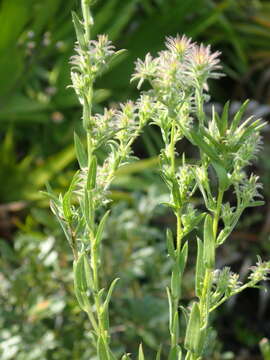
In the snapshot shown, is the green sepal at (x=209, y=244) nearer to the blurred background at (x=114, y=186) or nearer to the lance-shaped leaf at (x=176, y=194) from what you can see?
the lance-shaped leaf at (x=176, y=194)

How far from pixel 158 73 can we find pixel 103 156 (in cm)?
169

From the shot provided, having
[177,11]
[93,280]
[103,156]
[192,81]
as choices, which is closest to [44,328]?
[103,156]

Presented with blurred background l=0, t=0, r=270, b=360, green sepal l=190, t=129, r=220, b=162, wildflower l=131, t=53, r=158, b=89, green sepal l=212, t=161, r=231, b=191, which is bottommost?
blurred background l=0, t=0, r=270, b=360

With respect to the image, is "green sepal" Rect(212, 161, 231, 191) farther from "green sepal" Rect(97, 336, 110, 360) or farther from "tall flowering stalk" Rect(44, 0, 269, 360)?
"green sepal" Rect(97, 336, 110, 360)

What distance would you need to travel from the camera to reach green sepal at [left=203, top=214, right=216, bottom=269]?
699 millimetres

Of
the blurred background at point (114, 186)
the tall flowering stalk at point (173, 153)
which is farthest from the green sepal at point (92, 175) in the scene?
the blurred background at point (114, 186)

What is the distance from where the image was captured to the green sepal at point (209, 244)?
699 millimetres

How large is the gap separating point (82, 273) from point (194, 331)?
0.12 metres

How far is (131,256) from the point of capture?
179 centimetres

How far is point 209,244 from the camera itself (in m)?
0.71

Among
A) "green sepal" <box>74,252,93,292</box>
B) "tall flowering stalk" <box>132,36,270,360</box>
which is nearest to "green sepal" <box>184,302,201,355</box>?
"tall flowering stalk" <box>132,36,270,360</box>

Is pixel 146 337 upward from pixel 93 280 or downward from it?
downward

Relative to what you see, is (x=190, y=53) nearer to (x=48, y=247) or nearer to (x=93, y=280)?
(x=93, y=280)

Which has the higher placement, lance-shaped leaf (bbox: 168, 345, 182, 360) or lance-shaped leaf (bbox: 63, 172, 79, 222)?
lance-shaped leaf (bbox: 63, 172, 79, 222)
